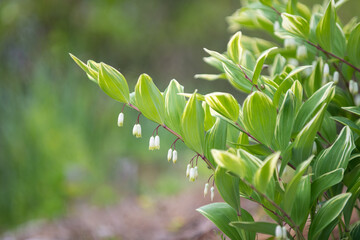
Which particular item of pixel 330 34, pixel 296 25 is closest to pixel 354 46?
pixel 330 34

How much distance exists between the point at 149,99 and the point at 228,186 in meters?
0.33

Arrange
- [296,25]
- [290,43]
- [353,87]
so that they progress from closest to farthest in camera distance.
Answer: [296,25] → [353,87] → [290,43]

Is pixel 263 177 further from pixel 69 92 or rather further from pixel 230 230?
pixel 69 92

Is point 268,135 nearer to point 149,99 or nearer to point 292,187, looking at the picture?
point 292,187

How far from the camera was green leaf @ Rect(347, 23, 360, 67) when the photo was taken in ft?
4.53

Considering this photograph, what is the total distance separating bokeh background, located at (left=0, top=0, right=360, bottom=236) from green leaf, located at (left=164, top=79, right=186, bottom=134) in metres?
2.62

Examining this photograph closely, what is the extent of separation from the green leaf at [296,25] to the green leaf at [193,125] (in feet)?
1.34


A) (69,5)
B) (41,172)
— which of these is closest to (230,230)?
(41,172)

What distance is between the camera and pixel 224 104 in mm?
1180

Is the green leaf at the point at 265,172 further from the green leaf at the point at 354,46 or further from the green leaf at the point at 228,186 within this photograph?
the green leaf at the point at 354,46

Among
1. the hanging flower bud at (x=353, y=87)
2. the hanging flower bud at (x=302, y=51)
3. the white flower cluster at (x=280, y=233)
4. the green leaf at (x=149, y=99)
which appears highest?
the hanging flower bud at (x=302, y=51)


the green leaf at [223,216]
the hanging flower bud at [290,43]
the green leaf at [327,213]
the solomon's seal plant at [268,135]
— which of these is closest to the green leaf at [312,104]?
the solomon's seal plant at [268,135]

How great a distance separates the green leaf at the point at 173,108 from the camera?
4.08ft

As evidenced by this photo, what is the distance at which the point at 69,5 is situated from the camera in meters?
6.86
